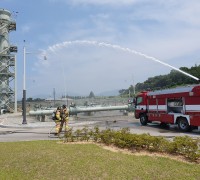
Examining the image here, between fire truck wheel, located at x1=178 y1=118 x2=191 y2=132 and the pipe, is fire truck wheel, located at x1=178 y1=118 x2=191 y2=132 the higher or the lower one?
the lower one

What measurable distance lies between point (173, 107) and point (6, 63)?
48.0 m

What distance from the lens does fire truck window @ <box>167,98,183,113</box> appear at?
2183 centimetres

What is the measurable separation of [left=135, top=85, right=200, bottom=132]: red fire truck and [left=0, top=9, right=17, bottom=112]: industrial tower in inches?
1653

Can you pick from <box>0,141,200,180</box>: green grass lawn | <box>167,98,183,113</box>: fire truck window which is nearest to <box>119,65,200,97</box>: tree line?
<box>167,98,183,113</box>: fire truck window

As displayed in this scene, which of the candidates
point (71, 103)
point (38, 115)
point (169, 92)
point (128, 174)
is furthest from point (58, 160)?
point (71, 103)

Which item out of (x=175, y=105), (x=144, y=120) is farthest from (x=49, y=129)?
Result: (x=175, y=105)

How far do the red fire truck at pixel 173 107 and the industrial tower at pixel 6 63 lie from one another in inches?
1653

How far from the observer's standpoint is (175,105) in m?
22.7

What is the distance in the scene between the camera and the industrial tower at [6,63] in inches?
2518

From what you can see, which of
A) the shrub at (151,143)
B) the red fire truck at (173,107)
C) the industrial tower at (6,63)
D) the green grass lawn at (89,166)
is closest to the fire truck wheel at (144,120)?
the red fire truck at (173,107)

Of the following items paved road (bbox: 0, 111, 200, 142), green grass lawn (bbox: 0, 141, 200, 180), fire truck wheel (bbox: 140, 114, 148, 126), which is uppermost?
fire truck wheel (bbox: 140, 114, 148, 126)

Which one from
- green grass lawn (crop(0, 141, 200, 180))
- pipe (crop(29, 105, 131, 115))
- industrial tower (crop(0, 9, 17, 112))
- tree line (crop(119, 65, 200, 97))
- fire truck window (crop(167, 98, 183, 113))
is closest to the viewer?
green grass lawn (crop(0, 141, 200, 180))

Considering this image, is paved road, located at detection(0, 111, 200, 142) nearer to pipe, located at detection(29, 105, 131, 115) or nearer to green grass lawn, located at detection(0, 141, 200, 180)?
pipe, located at detection(29, 105, 131, 115)

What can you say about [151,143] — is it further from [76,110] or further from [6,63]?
[6,63]
